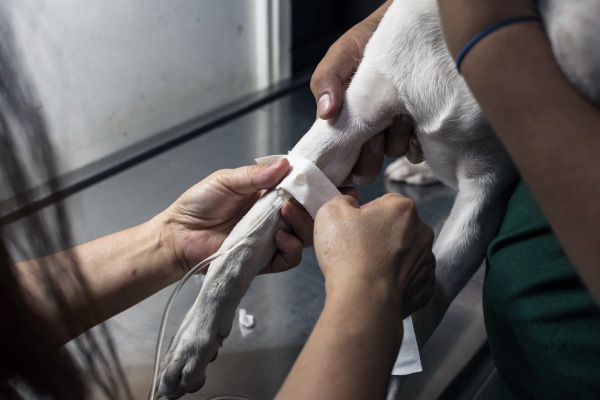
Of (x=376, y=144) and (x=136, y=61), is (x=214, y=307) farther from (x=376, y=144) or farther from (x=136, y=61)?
(x=136, y=61)

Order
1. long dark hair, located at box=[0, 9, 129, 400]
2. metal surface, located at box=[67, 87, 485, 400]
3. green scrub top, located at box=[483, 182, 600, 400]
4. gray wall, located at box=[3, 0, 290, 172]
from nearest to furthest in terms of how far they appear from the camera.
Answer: long dark hair, located at box=[0, 9, 129, 400], green scrub top, located at box=[483, 182, 600, 400], metal surface, located at box=[67, 87, 485, 400], gray wall, located at box=[3, 0, 290, 172]

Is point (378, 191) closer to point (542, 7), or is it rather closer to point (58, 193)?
point (542, 7)

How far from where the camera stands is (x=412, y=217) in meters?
0.71

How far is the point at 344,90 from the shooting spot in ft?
3.09

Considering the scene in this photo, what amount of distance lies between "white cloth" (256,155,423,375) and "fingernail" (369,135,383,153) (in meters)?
0.11

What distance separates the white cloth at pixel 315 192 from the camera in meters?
0.85

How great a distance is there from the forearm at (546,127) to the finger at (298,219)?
0.37m

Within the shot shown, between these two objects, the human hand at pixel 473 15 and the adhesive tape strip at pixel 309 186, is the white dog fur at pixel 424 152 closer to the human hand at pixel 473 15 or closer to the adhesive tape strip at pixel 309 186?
the adhesive tape strip at pixel 309 186

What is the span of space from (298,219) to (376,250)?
0.22m

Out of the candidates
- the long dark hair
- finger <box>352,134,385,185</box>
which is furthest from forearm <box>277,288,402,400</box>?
finger <box>352,134,385,185</box>

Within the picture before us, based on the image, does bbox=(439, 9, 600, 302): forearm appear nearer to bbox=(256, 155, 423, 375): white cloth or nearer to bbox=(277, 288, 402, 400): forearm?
bbox=(277, 288, 402, 400): forearm

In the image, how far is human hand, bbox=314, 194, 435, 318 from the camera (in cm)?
64

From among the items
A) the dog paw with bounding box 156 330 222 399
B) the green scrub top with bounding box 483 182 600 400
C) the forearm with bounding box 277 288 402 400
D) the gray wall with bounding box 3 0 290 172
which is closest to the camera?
the forearm with bounding box 277 288 402 400

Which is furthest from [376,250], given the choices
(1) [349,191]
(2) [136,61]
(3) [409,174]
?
(2) [136,61]
